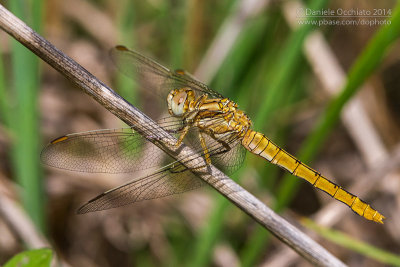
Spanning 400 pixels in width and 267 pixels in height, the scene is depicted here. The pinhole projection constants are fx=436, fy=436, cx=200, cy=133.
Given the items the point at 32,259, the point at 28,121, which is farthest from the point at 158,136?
the point at 28,121

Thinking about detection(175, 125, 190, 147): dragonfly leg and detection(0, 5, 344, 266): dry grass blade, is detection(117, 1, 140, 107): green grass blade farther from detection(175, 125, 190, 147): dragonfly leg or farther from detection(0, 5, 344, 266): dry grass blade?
detection(0, 5, 344, 266): dry grass blade

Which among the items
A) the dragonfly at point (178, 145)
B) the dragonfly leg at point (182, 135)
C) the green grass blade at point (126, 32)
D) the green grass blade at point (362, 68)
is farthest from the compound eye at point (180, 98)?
the green grass blade at point (126, 32)

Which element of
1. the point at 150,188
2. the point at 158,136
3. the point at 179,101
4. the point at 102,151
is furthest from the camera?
the point at 179,101

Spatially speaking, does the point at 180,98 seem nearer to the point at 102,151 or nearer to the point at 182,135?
the point at 182,135

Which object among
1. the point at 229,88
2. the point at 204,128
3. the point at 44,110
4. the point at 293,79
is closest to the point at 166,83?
the point at 204,128

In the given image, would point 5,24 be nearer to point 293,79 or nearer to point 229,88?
point 229,88

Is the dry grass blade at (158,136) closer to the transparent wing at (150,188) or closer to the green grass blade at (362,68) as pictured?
the transparent wing at (150,188)
